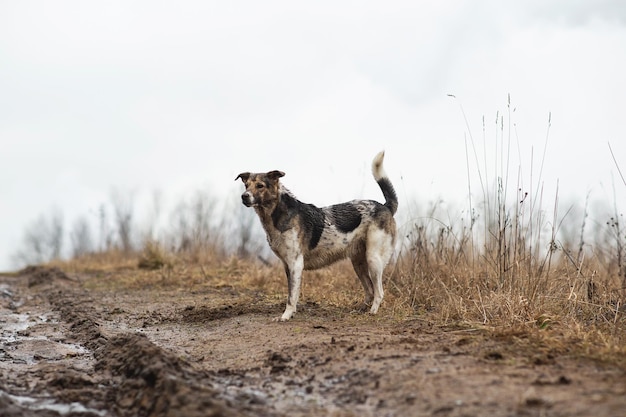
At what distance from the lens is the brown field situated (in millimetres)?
4246

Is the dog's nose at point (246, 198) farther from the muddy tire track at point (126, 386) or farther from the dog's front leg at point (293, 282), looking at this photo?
the muddy tire track at point (126, 386)

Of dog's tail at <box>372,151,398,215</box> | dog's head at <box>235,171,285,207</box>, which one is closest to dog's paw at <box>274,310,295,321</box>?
dog's head at <box>235,171,285,207</box>

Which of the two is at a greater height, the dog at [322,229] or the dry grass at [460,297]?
the dog at [322,229]

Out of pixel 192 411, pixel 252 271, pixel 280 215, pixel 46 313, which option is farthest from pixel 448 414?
pixel 252 271

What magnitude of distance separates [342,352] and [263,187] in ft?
9.43

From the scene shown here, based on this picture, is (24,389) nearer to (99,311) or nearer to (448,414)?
(448,414)

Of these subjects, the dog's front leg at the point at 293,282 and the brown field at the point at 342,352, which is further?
the dog's front leg at the point at 293,282

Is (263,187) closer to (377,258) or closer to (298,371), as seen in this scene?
(377,258)

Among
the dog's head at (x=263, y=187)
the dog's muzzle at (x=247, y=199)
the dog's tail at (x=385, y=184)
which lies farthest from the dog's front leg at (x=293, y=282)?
the dog's tail at (x=385, y=184)

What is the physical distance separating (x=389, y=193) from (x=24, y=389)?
500 cm

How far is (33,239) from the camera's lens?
A: 186 feet

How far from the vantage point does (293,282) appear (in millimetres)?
7918

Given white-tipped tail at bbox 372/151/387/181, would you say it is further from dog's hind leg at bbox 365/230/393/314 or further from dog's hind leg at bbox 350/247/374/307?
dog's hind leg at bbox 350/247/374/307

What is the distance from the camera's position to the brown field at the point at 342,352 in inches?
167
